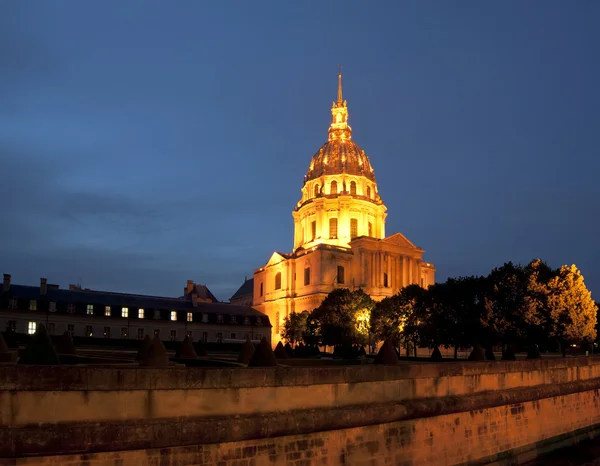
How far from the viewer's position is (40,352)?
15.3 m

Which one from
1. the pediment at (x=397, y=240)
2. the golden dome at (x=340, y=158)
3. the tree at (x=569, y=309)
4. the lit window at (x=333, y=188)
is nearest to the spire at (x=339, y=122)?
the golden dome at (x=340, y=158)

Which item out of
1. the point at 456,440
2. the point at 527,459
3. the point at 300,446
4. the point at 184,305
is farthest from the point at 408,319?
the point at 300,446

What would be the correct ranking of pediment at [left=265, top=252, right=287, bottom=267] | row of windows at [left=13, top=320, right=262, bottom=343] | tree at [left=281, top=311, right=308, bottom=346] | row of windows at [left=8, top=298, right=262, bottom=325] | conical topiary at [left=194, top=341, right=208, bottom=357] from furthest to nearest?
pediment at [left=265, top=252, right=287, bottom=267]
tree at [left=281, top=311, right=308, bottom=346]
row of windows at [left=8, top=298, right=262, bottom=325]
row of windows at [left=13, top=320, right=262, bottom=343]
conical topiary at [left=194, top=341, right=208, bottom=357]

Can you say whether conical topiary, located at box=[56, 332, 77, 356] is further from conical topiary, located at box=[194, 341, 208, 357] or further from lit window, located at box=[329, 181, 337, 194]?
lit window, located at box=[329, 181, 337, 194]

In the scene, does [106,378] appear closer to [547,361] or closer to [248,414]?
[248,414]

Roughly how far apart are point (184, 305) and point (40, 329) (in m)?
79.1

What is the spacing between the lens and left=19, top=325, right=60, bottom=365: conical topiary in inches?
601

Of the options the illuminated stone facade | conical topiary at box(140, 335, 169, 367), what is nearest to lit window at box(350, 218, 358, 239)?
the illuminated stone facade

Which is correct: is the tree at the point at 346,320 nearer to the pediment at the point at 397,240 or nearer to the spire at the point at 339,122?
the pediment at the point at 397,240

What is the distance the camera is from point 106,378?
13.3 m

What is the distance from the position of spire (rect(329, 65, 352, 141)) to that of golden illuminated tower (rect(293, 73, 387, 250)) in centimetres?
79

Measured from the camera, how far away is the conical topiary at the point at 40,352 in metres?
15.3

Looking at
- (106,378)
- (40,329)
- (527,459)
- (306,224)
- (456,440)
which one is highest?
(306,224)

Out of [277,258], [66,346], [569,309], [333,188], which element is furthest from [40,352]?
[333,188]
